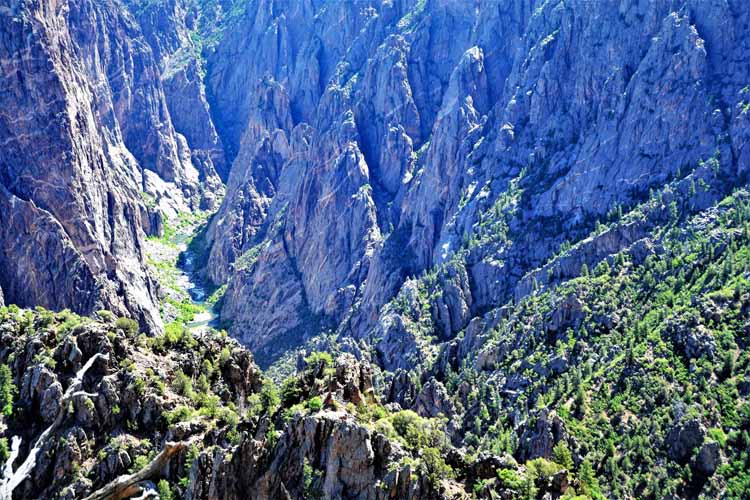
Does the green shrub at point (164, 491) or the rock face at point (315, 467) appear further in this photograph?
the green shrub at point (164, 491)

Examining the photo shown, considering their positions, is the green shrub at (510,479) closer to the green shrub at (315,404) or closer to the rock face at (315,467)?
the rock face at (315,467)

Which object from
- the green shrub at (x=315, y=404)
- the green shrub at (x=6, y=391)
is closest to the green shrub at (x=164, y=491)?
the green shrub at (x=315, y=404)

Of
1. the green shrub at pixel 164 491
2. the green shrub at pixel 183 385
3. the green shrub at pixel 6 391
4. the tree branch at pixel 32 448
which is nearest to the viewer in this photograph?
the green shrub at pixel 164 491

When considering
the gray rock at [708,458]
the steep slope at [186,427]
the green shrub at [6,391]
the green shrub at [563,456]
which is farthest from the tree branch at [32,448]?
the gray rock at [708,458]

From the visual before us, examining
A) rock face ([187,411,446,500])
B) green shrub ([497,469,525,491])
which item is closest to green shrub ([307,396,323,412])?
rock face ([187,411,446,500])

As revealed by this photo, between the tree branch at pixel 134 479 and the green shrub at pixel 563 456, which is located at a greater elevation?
the green shrub at pixel 563 456

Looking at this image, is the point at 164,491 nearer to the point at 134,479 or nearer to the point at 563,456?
the point at 134,479

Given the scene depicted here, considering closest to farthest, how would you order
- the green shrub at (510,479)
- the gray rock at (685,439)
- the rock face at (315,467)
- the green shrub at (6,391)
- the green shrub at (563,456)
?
the rock face at (315,467) → the green shrub at (510,479) → the green shrub at (6,391) → the green shrub at (563,456) → the gray rock at (685,439)

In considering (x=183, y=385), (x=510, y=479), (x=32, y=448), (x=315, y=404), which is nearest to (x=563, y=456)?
(x=510, y=479)

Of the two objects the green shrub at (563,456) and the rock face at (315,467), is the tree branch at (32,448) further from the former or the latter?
the green shrub at (563,456)

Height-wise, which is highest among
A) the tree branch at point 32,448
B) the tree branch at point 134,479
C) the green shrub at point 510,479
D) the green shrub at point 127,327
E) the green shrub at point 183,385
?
the green shrub at point 127,327

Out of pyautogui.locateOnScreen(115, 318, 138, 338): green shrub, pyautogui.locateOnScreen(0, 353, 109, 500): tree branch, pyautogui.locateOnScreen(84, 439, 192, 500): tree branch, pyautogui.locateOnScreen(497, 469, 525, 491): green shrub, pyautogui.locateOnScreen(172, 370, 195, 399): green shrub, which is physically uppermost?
pyautogui.locateOnScreen(115, 318, 138, 338): green shrub

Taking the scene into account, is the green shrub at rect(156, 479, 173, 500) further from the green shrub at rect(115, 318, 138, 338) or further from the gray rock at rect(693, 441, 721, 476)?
the gray rock at rect(693, 441, 721, 476)

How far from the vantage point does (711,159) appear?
193375 mm
